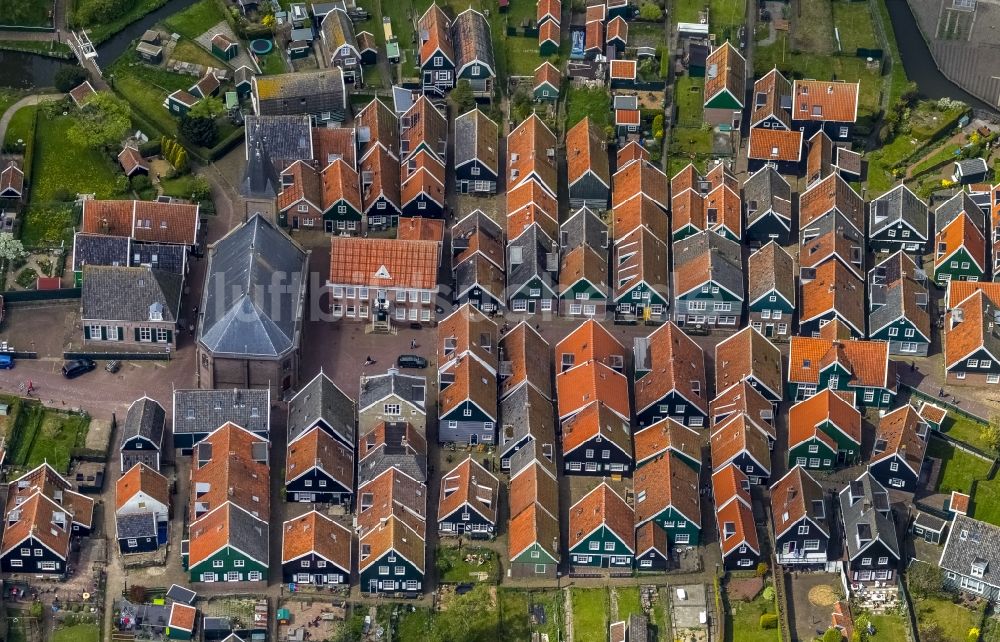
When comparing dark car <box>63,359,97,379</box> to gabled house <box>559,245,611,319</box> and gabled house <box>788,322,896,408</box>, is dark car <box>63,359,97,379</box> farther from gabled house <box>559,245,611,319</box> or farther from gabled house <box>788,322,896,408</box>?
gabled house <box>788,322,896,408</box>

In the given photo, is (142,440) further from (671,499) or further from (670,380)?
(670,380)

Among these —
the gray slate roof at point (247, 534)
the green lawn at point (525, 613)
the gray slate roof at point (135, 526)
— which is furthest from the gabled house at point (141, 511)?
the green lawn at point (525, 613)

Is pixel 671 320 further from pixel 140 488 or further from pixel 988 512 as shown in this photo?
pixel 140 488

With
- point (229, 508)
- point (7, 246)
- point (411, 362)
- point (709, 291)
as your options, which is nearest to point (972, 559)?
point (709, 291)

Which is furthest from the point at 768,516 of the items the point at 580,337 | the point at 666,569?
the point at 580,337

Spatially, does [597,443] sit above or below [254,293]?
below
